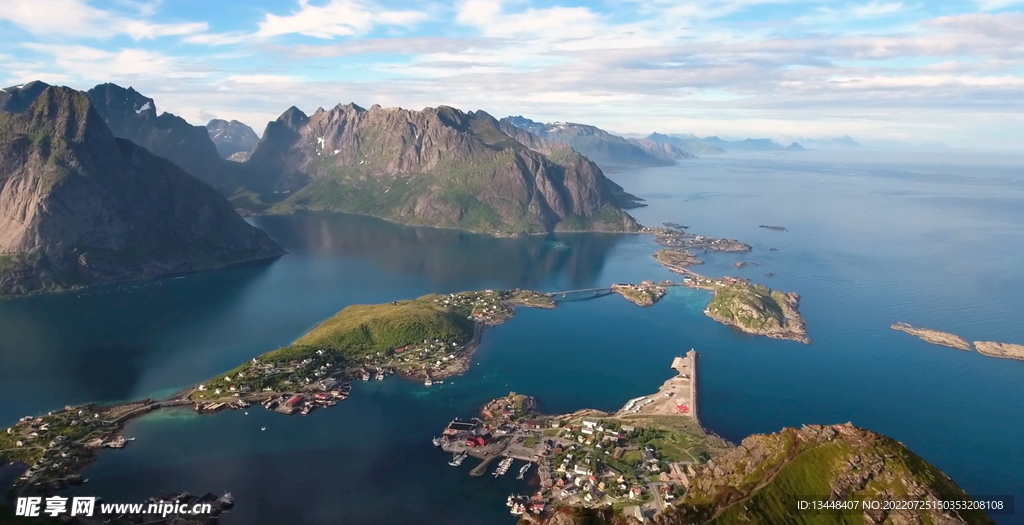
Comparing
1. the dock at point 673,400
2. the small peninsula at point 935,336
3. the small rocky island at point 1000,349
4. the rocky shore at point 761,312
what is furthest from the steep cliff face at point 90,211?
the small rocky island at point 1000,349

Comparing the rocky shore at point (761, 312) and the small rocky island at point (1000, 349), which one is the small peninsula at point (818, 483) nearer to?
the rocky shore at point (761, 312)

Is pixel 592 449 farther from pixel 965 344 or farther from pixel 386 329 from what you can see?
pixel 965 344

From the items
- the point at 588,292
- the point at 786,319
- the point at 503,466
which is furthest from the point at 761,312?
the point at 503,466

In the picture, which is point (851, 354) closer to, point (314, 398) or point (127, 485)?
point (314, 398)

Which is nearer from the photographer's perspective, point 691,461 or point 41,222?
point 691,461

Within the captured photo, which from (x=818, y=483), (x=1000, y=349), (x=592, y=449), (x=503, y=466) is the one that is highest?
(x=818, y=483)

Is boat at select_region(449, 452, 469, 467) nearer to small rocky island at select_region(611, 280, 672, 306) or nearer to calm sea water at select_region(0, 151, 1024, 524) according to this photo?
calm sea water at select_region(0, 151, 1024, 524)

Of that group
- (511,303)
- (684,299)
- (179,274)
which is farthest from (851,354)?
(179,274)
